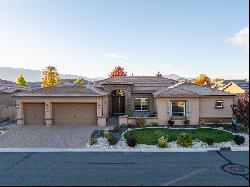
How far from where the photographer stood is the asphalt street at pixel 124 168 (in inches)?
443

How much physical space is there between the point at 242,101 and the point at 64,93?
54.6ft

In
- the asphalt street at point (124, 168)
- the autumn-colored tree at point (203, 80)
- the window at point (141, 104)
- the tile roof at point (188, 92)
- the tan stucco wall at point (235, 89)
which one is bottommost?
the asphalt street at point (124, 168)

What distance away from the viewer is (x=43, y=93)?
990 inches

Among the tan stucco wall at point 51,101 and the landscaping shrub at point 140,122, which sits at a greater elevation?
the tan stucco wall at point 51,101

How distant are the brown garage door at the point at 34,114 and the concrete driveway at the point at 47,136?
3.86 ft

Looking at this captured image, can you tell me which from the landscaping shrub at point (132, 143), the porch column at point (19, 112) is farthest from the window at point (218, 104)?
the porch column at point (19, 112)

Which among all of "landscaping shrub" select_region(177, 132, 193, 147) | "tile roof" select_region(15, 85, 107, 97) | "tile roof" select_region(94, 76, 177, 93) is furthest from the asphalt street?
"tile roof" select_region(94, 76, 177, 93)

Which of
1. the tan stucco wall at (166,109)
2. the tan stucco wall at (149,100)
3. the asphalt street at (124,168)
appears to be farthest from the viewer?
the tan stucco wall at (149,100)

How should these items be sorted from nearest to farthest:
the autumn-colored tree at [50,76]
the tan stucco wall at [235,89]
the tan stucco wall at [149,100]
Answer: the tan stucco wall at [149,100]
the tan stucco wall at [235,89]
the autumn-colored tree at [50,76]

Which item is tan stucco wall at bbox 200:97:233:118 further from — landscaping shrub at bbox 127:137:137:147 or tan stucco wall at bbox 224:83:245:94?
tan stucco wall at bbox 224:83:245:94

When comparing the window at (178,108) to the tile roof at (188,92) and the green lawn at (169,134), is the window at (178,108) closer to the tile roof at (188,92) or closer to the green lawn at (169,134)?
the tile roof at (188,92)

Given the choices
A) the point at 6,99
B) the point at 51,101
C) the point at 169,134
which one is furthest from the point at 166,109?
the point at 6,99

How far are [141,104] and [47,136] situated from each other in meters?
12.2

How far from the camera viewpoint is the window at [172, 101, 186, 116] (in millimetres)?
24688
